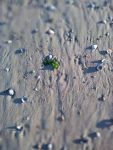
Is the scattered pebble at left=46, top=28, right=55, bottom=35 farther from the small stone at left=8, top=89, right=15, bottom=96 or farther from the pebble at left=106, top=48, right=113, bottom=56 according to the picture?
the small stone at left=8, top=89, right=15, bottom=96

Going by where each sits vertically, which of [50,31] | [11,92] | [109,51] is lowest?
[11,92]

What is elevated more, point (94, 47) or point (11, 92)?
point (94, 47)

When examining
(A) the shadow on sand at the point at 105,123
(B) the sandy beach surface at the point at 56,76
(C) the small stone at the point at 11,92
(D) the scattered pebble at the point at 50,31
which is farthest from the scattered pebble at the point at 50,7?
(A) the shadow on sand at the point at 105,123

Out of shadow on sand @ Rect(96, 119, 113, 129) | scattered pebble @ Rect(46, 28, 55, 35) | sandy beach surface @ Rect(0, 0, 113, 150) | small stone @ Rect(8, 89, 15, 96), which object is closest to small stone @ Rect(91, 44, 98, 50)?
sandy beach surface @ Rect(0, 0, 113, 150)

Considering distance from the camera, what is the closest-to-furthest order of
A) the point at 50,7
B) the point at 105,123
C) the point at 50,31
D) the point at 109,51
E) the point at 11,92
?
the point at 105,123 < the point at 11,92 < the point at 109,51 < the point at 50,31 < the point at 50,7

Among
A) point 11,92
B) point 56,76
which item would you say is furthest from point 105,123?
point 11,92

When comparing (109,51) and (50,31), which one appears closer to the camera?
(109,51)

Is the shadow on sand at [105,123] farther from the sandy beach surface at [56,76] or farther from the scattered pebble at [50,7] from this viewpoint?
the scattered pebble at [50,7]

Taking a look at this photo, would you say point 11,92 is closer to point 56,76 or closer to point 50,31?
point 56,76

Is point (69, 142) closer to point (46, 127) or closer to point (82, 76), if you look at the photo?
point (46, 127)
